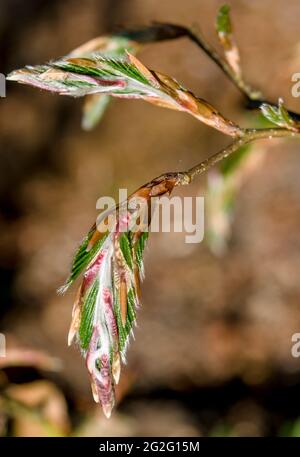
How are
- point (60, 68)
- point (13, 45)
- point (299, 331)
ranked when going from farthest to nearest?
point (13, 45)
point (299, 331)
point (60, 68)

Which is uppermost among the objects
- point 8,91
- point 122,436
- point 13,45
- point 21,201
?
point 13,45

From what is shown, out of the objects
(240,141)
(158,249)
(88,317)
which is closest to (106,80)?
(240,141)

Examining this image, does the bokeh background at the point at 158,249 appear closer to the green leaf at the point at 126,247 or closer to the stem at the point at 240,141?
the stem at the point at 240,141

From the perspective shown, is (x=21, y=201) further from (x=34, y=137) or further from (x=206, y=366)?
(x=206, y=366)

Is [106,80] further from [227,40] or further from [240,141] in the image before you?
[227,40]

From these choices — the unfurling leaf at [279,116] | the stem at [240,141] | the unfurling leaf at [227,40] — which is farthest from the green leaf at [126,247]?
the unfurling leaf at [227,40]

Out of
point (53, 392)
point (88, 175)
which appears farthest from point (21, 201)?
point (53, 392)
